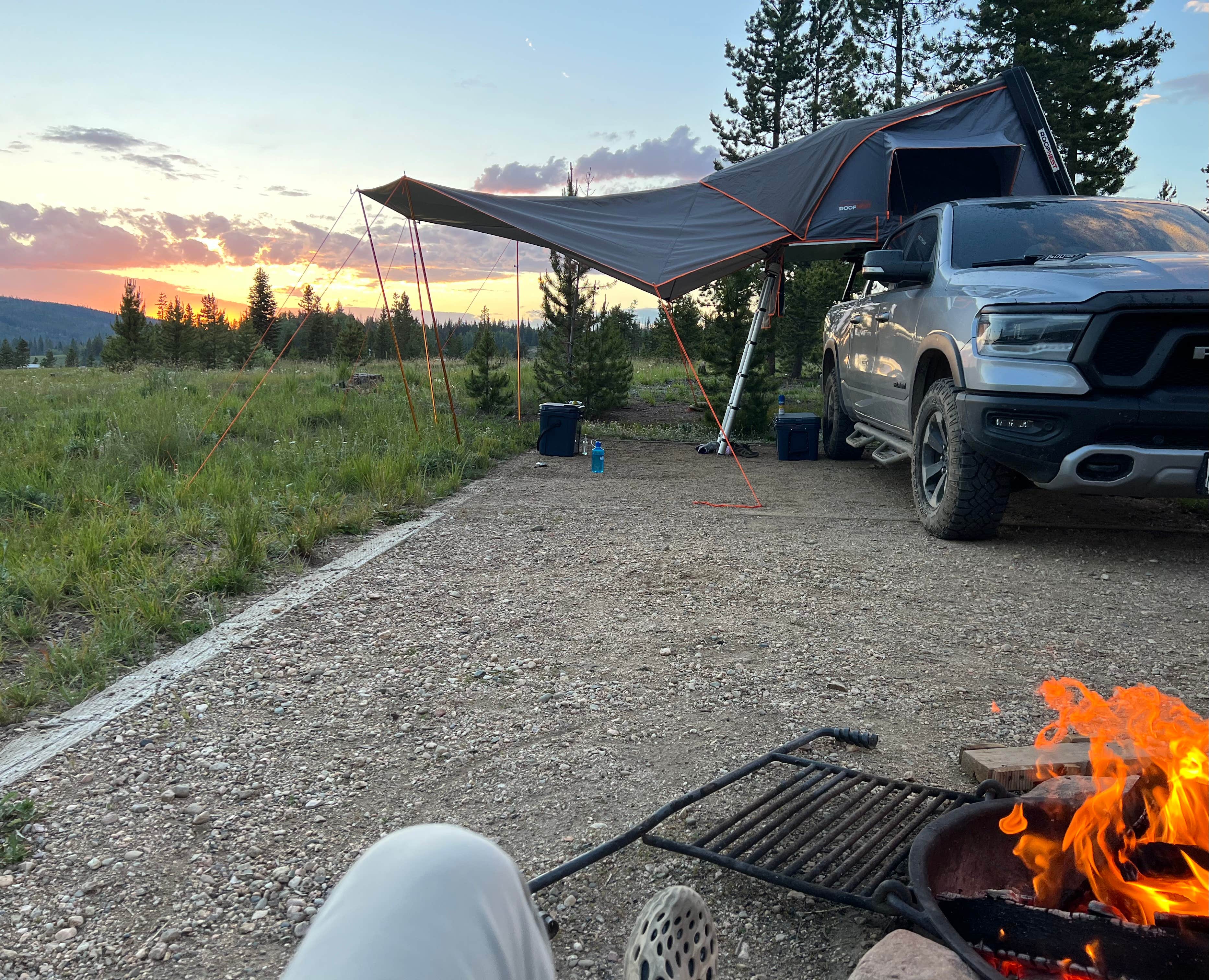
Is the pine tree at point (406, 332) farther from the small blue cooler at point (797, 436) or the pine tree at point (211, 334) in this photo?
the pine tree at point (211, 334)

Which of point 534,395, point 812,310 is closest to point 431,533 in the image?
point 534,395

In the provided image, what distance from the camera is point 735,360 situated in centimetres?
1255

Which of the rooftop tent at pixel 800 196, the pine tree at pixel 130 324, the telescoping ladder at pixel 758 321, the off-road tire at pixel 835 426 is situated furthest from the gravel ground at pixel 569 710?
the pine tree at pixel 130 324

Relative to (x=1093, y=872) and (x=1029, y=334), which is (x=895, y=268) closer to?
(x=1029, y=334)

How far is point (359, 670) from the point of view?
11.4 feet

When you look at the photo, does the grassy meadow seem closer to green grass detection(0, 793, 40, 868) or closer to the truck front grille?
green grass detection(0, 793, 40, 868)

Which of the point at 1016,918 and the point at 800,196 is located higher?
the point at 800,196

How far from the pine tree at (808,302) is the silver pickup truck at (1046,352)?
1485 cm

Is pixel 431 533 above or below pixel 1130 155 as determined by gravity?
below

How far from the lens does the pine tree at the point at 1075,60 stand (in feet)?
69.7

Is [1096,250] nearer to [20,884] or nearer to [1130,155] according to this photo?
[20,884]

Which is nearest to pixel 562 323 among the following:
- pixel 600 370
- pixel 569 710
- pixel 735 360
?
pixel 600 370

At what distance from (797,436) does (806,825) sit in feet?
24.9

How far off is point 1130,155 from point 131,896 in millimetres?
29749
